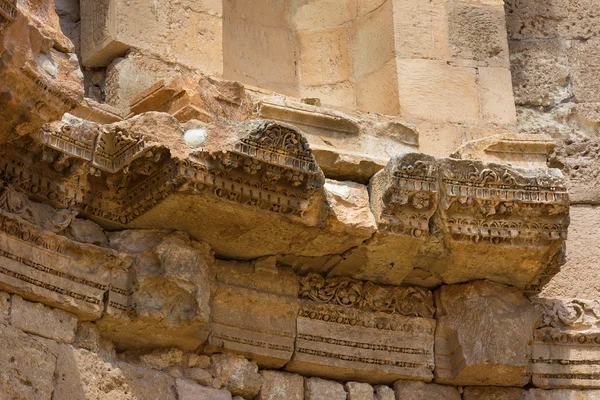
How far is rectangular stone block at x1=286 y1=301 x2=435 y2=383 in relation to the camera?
671 cm

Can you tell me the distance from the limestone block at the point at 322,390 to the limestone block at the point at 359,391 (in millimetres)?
34

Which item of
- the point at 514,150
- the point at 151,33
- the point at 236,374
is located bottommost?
the point at 236,374

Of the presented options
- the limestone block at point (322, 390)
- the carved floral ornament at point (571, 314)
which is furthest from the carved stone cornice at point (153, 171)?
the carved floral ornament at point (571, 314)

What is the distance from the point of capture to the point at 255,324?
6.58 m

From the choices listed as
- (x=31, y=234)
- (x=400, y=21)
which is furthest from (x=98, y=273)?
(x=400, y=21)

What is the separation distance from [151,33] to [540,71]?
2722mm

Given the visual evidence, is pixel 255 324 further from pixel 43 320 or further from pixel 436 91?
pixel 436 91

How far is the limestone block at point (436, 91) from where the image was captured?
743 centimetres

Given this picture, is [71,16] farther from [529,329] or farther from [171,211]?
[529,329]

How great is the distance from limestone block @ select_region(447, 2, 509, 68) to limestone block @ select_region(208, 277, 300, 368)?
78.2 inches

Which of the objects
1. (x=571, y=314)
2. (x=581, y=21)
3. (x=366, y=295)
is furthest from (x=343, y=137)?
(x=581, y=21)

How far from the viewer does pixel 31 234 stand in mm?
5820

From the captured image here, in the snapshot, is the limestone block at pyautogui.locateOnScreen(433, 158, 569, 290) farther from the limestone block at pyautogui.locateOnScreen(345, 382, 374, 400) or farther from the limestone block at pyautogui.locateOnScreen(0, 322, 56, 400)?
the limestone block at pyautogui.locateOnScreen(0, 322, 56, 400)

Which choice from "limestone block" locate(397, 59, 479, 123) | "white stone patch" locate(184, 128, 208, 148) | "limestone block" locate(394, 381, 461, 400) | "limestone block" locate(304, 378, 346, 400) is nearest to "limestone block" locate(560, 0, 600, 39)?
"limestone block" locate(397, 59, 479, 123)
